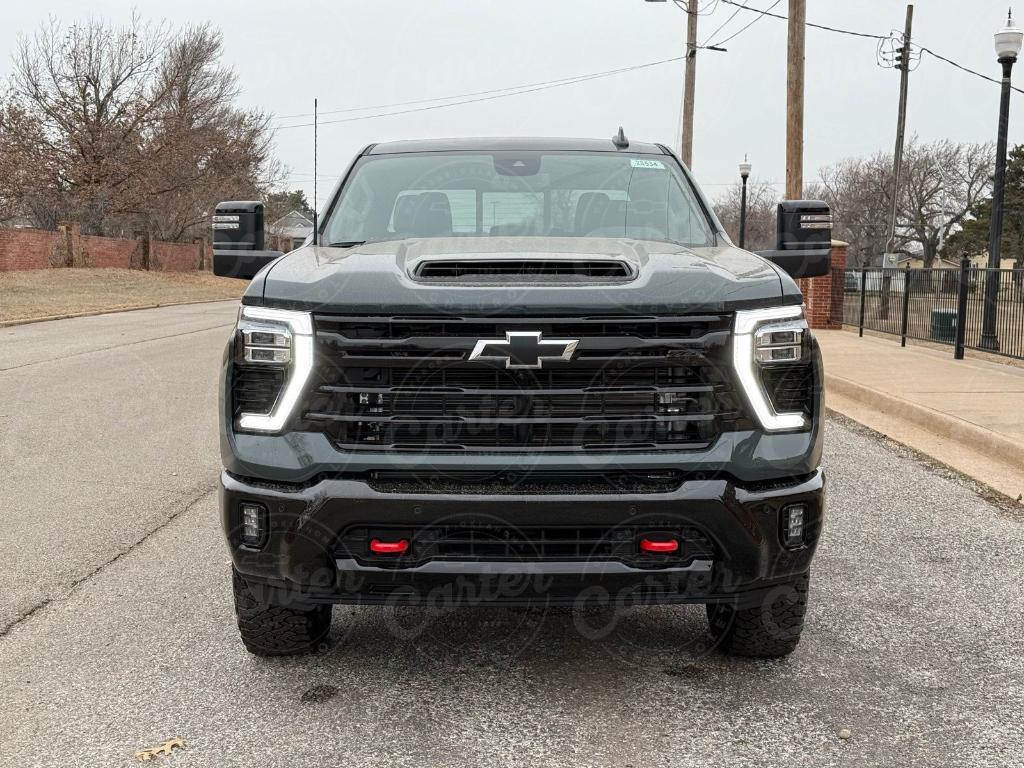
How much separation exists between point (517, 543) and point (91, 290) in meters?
33.8

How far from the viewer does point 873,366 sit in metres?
13.4

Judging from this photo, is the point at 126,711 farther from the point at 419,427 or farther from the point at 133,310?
the point at 133,310

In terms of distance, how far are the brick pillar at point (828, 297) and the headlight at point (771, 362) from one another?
722 inches

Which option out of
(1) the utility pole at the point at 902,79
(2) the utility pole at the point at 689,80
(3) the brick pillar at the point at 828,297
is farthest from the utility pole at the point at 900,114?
(3) the brick pillar at the point at 828,297

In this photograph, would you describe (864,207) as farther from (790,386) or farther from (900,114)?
(790,386)

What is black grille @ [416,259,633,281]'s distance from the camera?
3342 millimetres

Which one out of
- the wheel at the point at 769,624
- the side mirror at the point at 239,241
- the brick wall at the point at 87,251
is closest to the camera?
the wheel at the point at 769,624

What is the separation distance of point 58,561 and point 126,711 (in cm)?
199

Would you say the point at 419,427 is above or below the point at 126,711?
above

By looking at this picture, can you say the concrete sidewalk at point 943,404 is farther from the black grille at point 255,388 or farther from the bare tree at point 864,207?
the bare tree at point 864,207

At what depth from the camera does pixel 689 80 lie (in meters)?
30.6

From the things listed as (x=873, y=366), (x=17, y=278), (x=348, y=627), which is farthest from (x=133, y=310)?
(x=348, y=627)

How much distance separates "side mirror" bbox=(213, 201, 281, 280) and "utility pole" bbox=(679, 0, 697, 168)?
89.6 feet

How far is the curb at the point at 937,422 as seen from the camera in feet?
25.3
